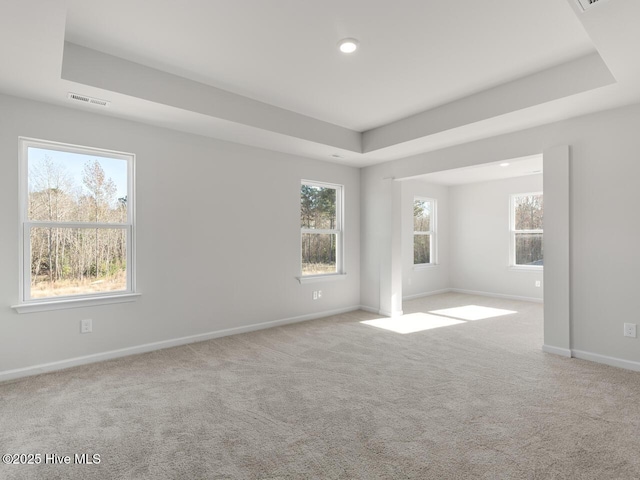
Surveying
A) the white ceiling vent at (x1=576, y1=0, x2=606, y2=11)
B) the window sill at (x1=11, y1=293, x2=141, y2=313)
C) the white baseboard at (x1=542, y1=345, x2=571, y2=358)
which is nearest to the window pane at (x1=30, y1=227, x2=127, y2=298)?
the window sill at (x1=11, y1=293, x2=141, y2=313)

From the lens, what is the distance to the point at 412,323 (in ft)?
16.6

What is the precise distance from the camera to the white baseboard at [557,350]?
11.8ft

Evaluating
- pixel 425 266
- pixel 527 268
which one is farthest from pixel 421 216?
pixel 527 268

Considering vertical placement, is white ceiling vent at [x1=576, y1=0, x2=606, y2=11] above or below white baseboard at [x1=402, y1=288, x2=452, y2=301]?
above

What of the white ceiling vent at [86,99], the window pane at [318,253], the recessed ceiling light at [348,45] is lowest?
the window pane at [318,253]

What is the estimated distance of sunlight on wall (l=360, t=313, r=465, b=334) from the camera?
4.76 m

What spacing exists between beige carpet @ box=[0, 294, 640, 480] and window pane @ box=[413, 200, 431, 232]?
13.4ft

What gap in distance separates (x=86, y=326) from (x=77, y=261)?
0.66 m

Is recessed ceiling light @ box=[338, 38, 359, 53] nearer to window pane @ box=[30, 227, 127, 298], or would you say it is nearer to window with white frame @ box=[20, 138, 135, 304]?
window with white frame @ box=[20, 138, 135, 304]

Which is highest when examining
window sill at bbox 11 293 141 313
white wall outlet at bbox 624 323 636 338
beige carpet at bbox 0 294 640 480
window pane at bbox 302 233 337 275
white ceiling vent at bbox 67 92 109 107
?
white ceiling vent at bbox 67 92 109 107

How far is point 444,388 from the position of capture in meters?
2.87

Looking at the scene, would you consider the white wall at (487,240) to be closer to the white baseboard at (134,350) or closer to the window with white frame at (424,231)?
the window with white frame at (424,231)

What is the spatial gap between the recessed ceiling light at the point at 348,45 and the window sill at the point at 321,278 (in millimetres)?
3232

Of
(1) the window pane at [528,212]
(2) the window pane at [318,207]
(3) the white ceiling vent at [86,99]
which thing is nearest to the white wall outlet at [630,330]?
(2) the window pane at [318,207]
